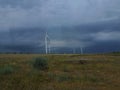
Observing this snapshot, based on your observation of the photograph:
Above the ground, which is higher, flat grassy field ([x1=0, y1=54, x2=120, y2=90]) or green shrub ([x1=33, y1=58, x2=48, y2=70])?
green shrub ([x1=33, y1=58, x2=48, y2=70])

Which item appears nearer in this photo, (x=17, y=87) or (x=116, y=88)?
(x=17, y=87)

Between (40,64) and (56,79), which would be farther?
(40,64)

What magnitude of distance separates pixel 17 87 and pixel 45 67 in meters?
39.6

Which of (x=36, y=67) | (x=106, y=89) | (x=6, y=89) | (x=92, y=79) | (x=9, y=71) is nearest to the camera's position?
(x=6, y=89)

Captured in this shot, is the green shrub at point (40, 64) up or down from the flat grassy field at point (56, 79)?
up

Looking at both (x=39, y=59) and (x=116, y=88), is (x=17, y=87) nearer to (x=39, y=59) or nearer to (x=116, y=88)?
(x=116, y=88)

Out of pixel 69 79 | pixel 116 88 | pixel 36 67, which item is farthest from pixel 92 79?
pixel 36 67

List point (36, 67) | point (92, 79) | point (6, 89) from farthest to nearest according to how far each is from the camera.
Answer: point (36, 67) → point (92, 79) → point (6, 89)

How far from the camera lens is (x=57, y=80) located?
40.2 meters

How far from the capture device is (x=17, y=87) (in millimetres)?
23391

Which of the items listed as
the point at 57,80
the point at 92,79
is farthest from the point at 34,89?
the point at 92,79

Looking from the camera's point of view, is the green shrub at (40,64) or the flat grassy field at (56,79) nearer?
the flat grassy field at (56,79)

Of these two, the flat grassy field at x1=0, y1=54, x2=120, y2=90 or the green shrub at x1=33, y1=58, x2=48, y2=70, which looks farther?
the green shrub at x1=33, y1=58, x2=48, y2=70

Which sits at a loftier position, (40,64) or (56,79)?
(40,64)
